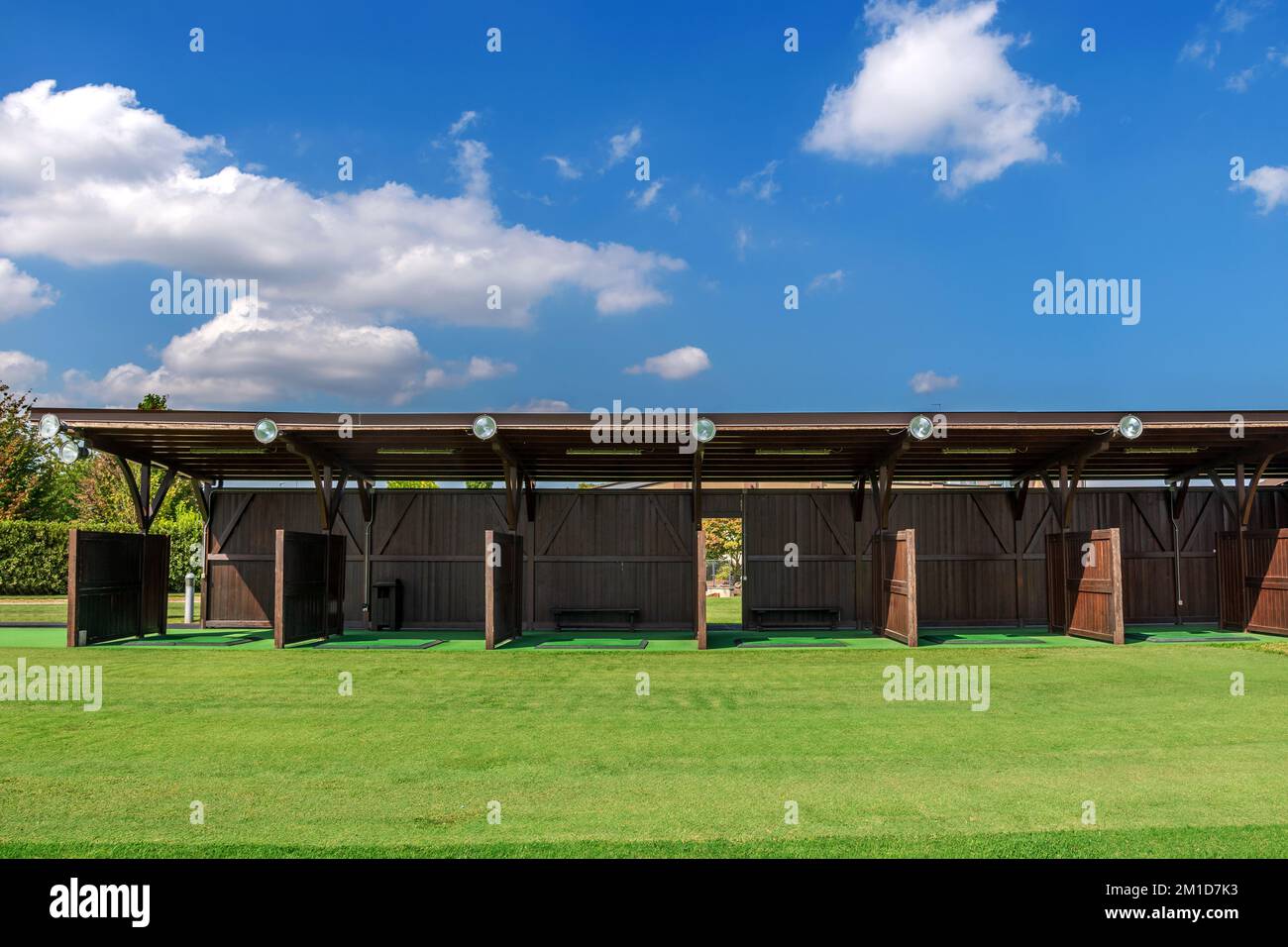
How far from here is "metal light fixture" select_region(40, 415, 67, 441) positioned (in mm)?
16047

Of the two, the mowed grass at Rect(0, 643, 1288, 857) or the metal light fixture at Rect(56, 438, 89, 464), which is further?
the metal light fixture at Rect(56, 438, 89, 464)

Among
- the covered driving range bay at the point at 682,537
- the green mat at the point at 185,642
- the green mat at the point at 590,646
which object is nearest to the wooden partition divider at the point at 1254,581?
the covered driving range bay at the point at 682,537

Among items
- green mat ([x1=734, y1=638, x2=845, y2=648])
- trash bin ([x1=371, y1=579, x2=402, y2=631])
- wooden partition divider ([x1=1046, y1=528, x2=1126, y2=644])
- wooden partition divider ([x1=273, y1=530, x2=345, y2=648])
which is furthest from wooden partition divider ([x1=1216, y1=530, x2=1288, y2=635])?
wooden partition divider ([x1=273, y1=530, x2=345, y2=648])

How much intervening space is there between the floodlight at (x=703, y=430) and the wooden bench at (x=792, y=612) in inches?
235

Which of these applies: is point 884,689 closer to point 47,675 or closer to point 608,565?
point 608,565

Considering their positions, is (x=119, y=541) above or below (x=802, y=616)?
above

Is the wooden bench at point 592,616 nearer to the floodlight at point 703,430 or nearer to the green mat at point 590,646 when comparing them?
the green mat at point 590,646

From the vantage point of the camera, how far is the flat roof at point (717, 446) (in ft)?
52.2

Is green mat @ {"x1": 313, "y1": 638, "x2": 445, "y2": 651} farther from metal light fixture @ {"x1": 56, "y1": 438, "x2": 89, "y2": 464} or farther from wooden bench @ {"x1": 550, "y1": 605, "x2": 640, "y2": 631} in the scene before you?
metal light fixture @ {"x1": 56, "y1": 438, "x2": 89, "y2": 464}

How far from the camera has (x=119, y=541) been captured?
1777 centimetres

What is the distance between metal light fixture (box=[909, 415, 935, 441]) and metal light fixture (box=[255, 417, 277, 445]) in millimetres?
11339

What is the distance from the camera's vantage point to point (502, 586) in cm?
1706

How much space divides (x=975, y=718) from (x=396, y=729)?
5849 millimetres
